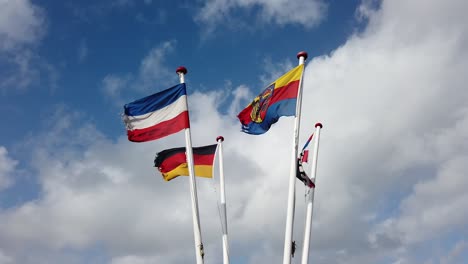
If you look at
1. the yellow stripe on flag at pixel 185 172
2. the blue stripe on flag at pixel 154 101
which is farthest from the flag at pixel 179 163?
the blue stripe on flag at pixel 154 101

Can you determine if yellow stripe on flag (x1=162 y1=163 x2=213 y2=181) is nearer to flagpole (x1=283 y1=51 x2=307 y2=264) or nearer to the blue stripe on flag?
the blue stripe on flag

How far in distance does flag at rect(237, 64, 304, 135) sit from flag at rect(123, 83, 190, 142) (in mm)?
2811

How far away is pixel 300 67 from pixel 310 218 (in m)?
6.33

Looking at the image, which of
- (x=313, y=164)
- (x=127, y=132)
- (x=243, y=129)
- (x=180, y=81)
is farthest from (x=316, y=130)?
(x=127, y=132)

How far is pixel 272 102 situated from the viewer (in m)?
17.9

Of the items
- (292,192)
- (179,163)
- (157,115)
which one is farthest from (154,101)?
(292,192)

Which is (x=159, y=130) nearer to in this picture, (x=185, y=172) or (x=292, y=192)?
(x=185, y=172)

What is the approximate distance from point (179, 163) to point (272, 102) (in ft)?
18.0

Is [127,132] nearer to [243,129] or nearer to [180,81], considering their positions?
[180,81]

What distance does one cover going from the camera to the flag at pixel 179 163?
20.3m

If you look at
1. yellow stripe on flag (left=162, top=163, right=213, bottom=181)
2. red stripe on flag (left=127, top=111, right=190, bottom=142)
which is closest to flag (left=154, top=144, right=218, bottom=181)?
yellow stripe on flag (left=162, top=163, right=213, bottom=181)

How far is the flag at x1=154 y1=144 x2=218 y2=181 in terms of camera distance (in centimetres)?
2025

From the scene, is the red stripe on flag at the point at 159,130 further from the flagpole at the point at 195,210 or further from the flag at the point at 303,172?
the flag at the point at 303,172

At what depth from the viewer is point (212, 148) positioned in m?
22.0
